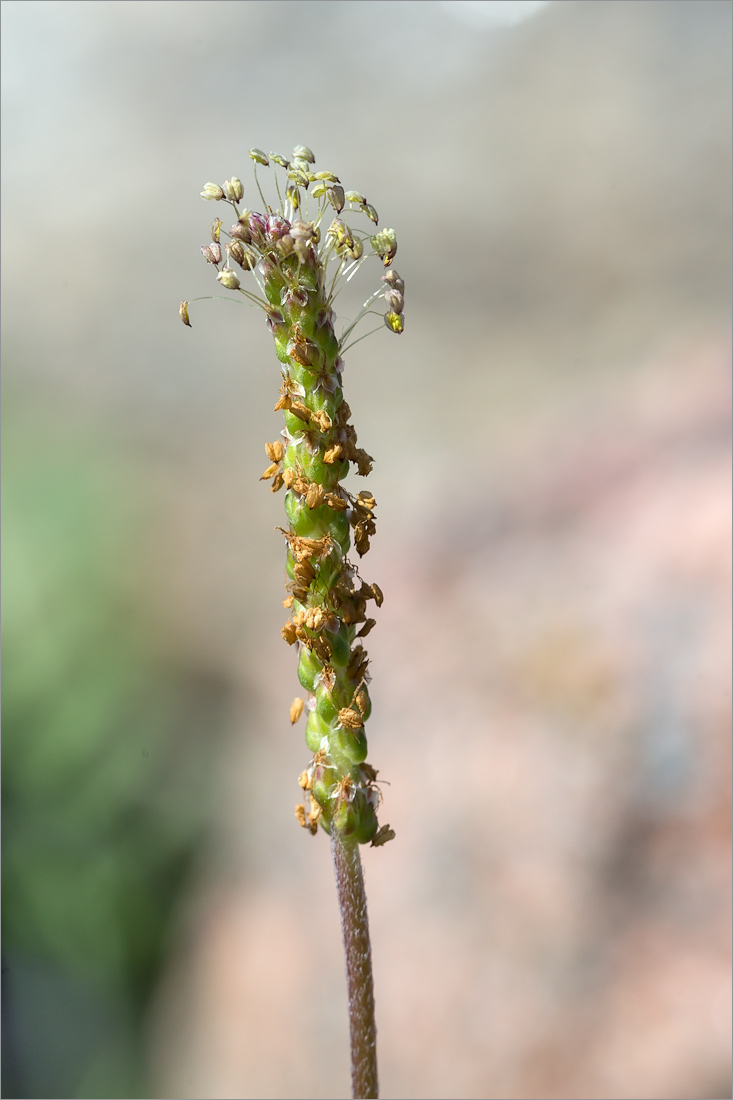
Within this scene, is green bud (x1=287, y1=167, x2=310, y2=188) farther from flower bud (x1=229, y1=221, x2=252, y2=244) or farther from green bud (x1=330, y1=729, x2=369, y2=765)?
green bud (x1=330, y1=729, x2=369, y2=765)

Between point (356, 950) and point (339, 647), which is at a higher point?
point (339, 647)

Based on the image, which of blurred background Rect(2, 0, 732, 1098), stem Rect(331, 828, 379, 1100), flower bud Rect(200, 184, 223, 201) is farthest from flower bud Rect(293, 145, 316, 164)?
blurred background Rect(2, 0, 732, 1098)

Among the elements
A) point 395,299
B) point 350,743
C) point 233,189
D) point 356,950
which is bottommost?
point 356,950

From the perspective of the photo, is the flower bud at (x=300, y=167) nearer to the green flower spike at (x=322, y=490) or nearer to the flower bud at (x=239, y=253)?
the green flower spike at (x=322, y=490)

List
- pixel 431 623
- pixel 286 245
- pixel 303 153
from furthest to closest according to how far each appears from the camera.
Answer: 1. pixel 431 623
2. pixel 303 153
3. pixel 286 245

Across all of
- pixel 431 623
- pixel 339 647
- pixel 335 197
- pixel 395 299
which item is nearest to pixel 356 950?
pixel 339 647

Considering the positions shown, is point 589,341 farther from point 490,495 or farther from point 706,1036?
point 706,1036

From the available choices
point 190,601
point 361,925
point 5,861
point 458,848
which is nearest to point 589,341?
point 190,601

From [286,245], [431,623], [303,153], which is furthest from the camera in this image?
[431,623]

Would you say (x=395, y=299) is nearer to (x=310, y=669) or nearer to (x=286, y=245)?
(x=286, y=245)
